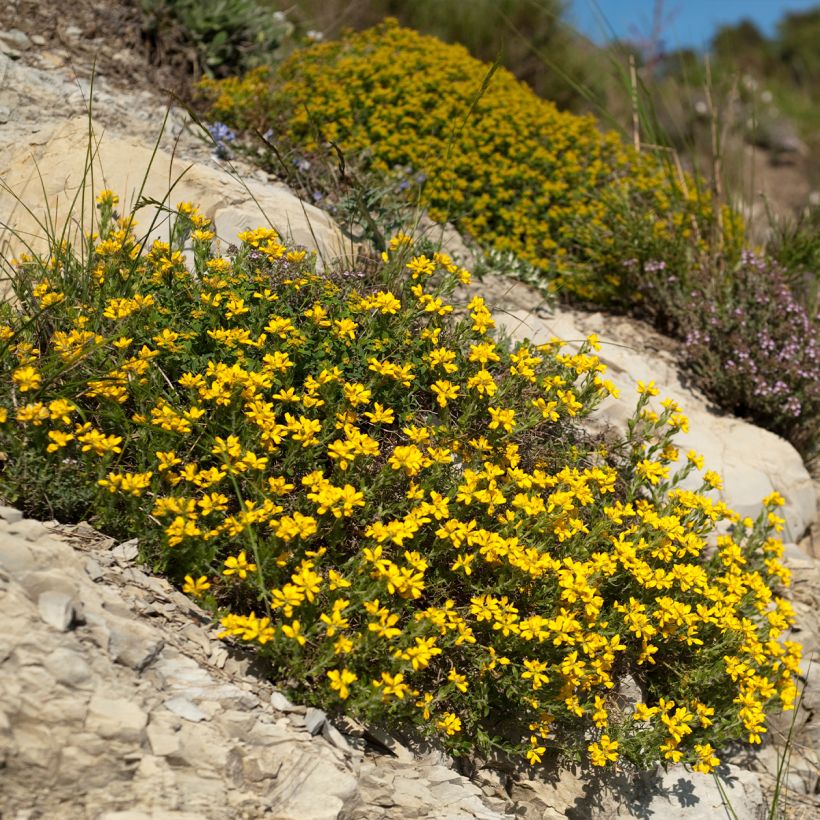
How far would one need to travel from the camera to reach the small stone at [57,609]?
275cm

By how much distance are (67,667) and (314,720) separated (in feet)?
2.83

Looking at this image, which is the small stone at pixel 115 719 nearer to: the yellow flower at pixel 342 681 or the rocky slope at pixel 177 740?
the rocky slope at pixel 177 740

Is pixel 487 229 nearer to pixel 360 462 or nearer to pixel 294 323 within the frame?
pixel 294 323

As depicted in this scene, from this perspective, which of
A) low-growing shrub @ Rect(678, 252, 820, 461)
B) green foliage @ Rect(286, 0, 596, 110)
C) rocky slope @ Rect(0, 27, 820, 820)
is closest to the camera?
rocky slope @ Rect(0, 27, 820, 820)

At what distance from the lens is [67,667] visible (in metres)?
2.65

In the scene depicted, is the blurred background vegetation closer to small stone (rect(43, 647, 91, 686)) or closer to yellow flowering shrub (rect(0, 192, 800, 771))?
yellow flowering shrub (rect(0, 192, 800, 771))

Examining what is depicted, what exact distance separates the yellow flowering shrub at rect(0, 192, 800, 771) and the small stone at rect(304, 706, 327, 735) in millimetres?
82

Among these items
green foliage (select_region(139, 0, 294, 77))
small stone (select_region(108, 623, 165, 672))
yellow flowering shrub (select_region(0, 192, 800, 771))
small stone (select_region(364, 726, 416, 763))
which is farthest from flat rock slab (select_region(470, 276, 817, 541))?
green foliage (select_region(139, 0, 294, 77))

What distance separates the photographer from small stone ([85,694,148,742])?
2.58 m

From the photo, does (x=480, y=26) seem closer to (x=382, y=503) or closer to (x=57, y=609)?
(x=382, y=503)

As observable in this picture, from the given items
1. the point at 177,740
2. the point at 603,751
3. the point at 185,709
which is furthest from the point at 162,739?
the point at 603,751

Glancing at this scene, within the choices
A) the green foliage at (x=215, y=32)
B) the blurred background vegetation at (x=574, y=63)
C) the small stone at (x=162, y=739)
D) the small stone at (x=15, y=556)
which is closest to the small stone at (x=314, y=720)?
the small stone at (x=162, y=739)

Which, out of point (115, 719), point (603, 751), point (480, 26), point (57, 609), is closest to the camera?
point (115, 719)

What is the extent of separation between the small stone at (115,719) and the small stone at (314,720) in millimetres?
589
